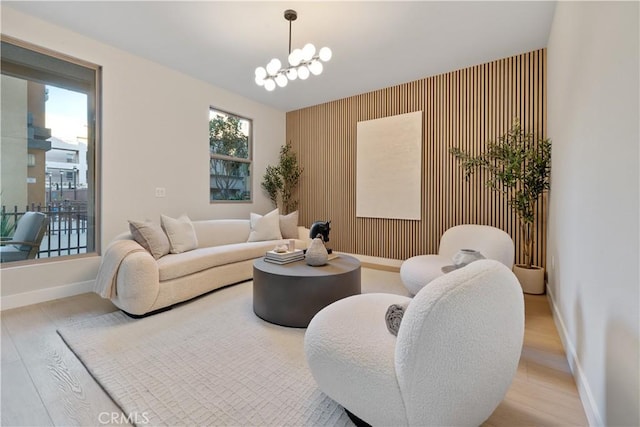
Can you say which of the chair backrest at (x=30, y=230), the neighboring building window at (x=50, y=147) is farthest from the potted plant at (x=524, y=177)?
the chair backrest at (x=30, y=230)

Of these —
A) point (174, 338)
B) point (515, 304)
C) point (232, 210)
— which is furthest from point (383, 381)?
point (232, 210)

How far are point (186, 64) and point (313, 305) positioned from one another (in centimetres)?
354

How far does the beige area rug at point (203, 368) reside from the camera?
53.5 inches

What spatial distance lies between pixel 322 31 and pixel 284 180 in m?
2.92

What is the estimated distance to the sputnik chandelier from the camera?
2568mm

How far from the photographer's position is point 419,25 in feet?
9.29

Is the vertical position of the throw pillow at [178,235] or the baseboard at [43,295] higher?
the throw pillow at [178,235]

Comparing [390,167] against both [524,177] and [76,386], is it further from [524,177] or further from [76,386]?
[76,386]

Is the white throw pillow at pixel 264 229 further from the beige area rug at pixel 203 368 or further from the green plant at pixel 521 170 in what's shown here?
the green plant at pixel 521 170

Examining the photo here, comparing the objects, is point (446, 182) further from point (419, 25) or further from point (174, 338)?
point (174, 338)

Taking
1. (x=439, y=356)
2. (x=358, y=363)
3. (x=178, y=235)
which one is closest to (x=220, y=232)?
(x=178, y=235)

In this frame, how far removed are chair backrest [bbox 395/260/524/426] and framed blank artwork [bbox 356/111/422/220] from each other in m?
3.24

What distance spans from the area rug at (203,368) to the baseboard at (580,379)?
112 centimetres

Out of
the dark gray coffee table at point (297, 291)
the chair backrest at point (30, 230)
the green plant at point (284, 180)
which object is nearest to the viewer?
the dark gray coffee table at point (297, 291)
